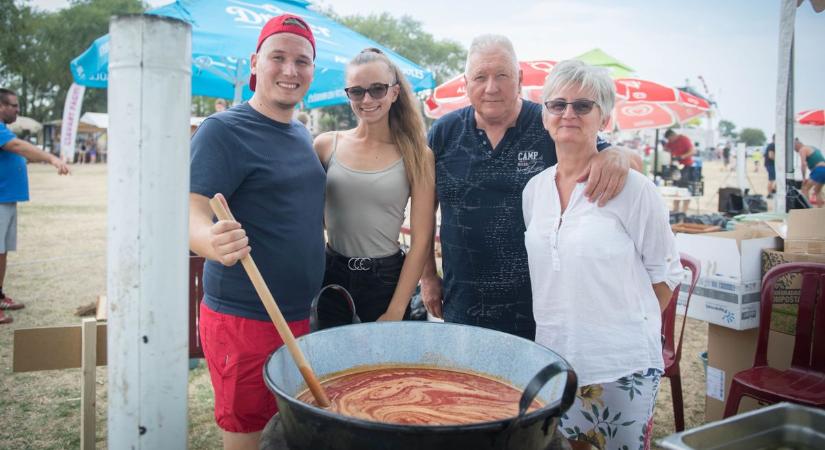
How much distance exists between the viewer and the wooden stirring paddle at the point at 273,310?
117 cm

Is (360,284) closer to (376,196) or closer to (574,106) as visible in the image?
(376,196)

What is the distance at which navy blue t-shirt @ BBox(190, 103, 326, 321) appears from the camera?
1.98 m

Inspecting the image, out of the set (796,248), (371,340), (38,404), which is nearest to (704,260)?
(796,248)

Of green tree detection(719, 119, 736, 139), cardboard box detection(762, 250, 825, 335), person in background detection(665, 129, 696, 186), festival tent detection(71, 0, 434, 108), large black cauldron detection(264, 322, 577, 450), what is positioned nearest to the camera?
large black cauldron detection(264, 322, 577, 450)

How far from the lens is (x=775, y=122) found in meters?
→ 4.93

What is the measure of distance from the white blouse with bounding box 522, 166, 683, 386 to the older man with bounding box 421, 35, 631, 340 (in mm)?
456

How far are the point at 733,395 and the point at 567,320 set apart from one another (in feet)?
5.54

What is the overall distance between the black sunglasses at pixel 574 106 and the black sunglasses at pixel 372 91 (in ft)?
2.76

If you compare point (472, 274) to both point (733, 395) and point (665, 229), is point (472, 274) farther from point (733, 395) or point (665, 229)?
point (733, 395)

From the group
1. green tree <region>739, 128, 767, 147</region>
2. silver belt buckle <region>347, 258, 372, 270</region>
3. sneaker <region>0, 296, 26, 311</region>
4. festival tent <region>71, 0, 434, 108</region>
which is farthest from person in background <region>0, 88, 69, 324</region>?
green tree <region>739, 128, 767, 147</region>

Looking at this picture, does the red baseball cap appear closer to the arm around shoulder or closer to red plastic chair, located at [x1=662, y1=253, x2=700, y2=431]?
the arm around shoulder

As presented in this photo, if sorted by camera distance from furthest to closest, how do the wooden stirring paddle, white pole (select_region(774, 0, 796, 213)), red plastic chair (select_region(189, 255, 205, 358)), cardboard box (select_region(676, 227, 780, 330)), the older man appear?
white pole (select_region(774, 0, 796, 213))
red plastic chair (select_region(189, 255, 205, 358))
cardboard box (select_region(676, 227, 780, 330))
the older man
the wooden stirring paddle

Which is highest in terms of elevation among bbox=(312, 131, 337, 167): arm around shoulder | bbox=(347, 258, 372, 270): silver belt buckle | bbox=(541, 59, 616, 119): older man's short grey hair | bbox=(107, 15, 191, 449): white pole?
bbox=(541, 59, 616, 119): older man's short grey hair

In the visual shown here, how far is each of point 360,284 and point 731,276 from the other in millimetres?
2525
